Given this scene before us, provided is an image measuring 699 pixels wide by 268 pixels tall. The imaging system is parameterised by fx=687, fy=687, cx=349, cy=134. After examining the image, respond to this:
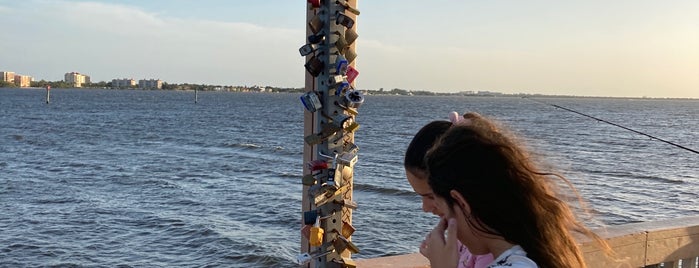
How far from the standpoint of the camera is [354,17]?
2.83 meters

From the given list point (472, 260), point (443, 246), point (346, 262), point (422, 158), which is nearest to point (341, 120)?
point (422, 158)

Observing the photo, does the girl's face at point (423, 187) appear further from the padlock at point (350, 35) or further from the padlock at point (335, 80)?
the padlock at point (350, 35)

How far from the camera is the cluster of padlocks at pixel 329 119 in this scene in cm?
275

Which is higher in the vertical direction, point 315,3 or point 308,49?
point 315,3

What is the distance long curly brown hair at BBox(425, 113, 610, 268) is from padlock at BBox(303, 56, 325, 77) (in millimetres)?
1086

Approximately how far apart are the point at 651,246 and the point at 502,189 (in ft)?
9.75

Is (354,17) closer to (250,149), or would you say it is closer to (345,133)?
(345,133)

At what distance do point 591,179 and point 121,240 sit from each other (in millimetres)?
16517

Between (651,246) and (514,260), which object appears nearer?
(514,260)

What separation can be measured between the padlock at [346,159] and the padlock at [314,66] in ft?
1.15

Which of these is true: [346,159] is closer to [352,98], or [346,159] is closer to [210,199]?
[352,98]

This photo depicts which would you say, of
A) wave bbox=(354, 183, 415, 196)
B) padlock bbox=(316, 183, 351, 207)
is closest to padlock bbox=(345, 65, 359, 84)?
padlock bbox=(316, 183, 351, 207)

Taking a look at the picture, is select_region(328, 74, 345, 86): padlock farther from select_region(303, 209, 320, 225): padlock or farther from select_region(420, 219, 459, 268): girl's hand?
select_region(420, 219, 459, 268): girl's hand

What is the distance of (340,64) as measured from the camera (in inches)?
108
